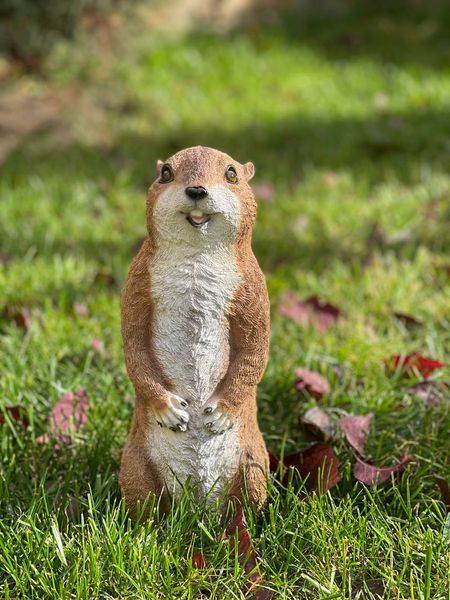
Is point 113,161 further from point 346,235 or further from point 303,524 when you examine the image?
point 303,524

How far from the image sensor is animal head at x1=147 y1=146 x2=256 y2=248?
1943mm

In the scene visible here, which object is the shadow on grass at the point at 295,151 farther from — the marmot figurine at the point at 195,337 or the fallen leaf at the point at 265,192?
the marmot figurine at the point at 195,337

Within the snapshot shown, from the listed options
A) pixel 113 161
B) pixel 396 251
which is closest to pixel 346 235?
pixel 396 251

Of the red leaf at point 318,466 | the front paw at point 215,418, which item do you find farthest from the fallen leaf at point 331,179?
the front paw at point 215,418

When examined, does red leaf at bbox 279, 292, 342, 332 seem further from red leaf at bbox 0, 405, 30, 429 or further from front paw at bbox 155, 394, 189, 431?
front paw at bbox 155, 394, 189, 431

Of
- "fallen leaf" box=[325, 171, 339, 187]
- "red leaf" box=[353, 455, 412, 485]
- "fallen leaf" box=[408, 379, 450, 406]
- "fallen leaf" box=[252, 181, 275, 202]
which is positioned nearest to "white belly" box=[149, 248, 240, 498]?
"red leaf" box=[353, 455, 412, 485]

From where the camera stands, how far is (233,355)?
Answer: 6.93ft

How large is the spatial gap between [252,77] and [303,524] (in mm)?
5320

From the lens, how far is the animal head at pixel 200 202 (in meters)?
1.94

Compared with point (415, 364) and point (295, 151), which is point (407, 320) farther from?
point (295, 151)

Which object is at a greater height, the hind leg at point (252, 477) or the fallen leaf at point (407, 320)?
the fallen leaf at point (407, 320)

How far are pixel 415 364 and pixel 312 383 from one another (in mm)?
410

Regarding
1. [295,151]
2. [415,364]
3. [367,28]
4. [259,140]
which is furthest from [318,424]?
[367,28]

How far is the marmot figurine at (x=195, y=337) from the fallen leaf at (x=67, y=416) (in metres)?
0.48
